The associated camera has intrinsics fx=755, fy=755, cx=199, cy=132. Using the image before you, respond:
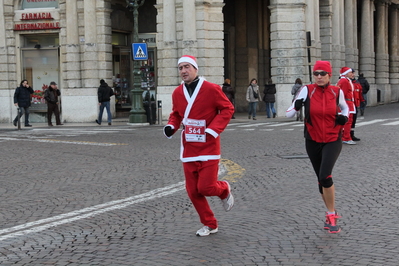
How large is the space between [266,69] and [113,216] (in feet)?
95.0

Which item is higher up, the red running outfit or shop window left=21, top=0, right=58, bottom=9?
shop window left=21, top=0, right=58, bottom=9

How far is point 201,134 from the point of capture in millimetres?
6945

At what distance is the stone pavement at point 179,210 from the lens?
6.18 m

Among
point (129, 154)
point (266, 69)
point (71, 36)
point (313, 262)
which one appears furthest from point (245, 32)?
point (313, 262)

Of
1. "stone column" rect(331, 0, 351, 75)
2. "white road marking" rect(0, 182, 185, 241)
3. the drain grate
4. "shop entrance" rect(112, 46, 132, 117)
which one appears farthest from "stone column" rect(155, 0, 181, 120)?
"white road marking" rect(0, 182, 185, 241)

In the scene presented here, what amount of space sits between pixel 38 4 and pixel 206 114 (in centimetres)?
2430

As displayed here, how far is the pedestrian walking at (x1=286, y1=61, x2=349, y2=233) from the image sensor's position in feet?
23.4

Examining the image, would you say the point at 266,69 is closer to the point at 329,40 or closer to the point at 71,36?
the point at 329,40

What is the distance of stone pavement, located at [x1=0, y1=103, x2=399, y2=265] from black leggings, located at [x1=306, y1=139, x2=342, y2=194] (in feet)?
1.55

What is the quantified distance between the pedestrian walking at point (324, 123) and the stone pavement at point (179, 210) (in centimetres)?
46

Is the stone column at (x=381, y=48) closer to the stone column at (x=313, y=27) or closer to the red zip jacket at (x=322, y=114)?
the stone column at (x=313, y=27)

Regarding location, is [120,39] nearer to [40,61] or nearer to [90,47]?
[90,47]

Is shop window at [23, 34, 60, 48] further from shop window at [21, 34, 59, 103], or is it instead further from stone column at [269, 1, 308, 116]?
stone column at [269, 1, 308, 116]

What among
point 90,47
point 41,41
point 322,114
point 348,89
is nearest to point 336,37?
point 90,47
